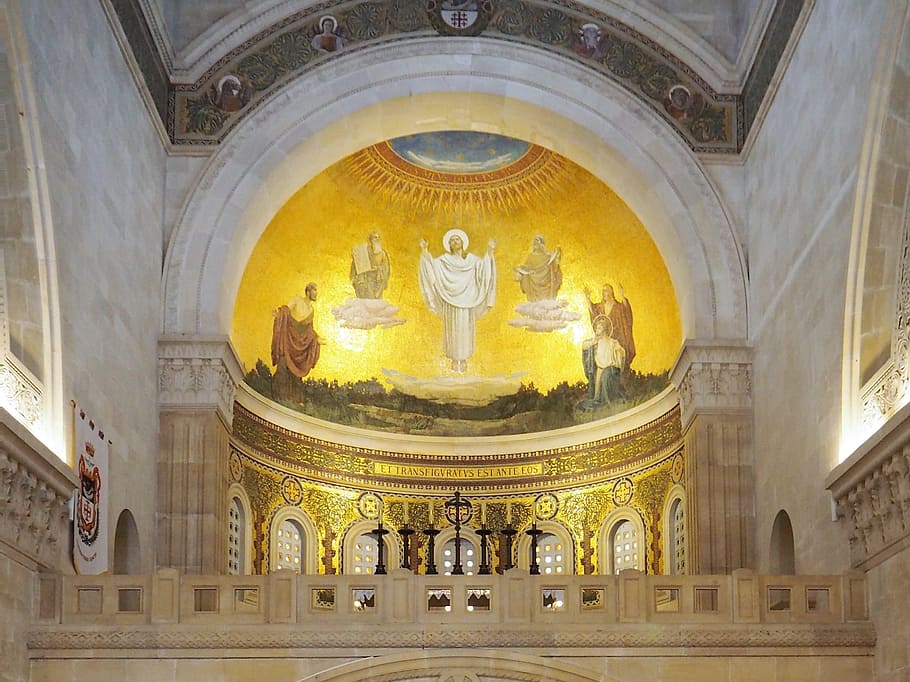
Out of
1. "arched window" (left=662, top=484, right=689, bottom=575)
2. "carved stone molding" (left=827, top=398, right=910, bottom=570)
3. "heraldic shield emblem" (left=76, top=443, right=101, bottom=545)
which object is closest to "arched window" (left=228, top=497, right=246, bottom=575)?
"heraldic shield emblem" (left=76, top=443, right=101, bottom=545)

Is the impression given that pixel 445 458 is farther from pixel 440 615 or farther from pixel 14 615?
pixel 14 615

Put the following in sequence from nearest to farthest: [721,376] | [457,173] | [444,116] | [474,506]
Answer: [721,376] < [444,116] < [457,173] < [474,506]

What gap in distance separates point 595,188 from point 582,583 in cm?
1150

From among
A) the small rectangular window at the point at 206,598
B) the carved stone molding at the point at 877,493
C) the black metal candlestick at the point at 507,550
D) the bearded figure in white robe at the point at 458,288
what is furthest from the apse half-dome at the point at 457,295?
the carved stone molding at the point at 877,493

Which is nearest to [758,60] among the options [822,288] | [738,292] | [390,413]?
[738,292]

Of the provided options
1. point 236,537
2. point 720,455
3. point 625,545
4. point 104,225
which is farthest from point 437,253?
point 104,225

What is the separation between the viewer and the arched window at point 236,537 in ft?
77.9

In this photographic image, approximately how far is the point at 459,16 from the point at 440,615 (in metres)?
10.2

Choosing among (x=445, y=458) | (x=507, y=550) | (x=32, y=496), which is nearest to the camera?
(x=32, y=496)

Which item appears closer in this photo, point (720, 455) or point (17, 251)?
point (17, 251)

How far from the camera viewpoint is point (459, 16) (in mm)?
22422

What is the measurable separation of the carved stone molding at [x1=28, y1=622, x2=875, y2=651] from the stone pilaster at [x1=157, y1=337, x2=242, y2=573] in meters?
5.17

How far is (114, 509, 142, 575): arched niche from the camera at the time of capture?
758 inches

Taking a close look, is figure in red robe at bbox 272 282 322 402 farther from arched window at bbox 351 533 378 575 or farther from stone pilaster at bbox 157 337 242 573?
stone pilaster at bbox 157 337 242 573
